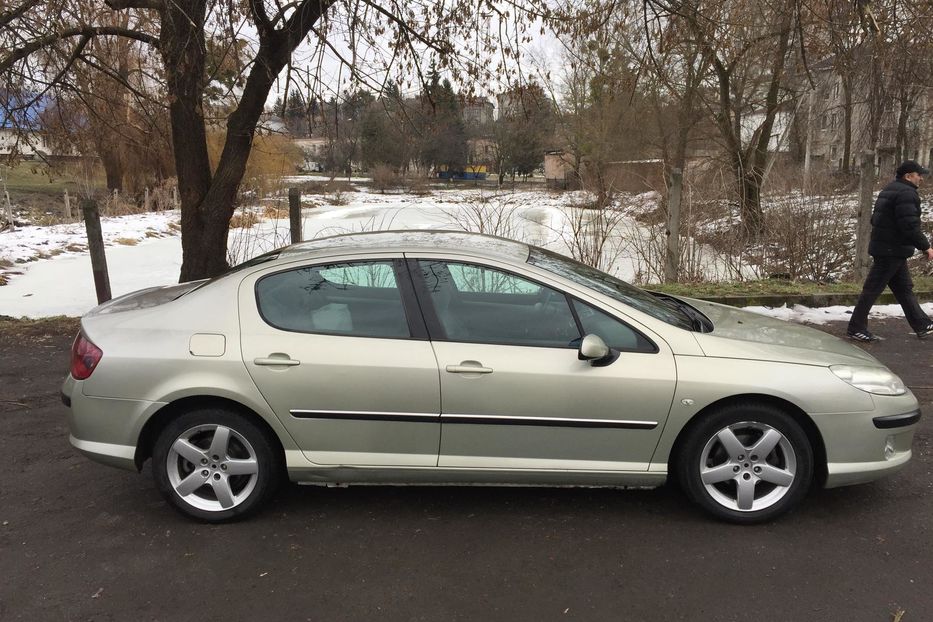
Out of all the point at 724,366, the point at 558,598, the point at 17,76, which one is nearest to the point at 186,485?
the point at 558,598

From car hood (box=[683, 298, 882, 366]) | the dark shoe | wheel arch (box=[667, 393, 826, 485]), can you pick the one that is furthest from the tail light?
the dark shoe

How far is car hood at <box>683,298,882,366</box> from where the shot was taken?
3266mm

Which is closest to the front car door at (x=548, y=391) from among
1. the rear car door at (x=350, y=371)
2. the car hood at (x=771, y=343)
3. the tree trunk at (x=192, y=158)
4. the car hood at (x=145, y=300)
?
the rear car door at (x=350, y=371)

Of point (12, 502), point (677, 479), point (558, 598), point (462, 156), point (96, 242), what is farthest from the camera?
point (462, 156)

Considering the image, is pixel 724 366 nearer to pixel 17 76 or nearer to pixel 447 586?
pixel 447 586

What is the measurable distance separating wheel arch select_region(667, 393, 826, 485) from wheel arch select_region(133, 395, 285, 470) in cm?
200

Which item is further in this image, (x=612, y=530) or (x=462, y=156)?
(x=462, y=156)

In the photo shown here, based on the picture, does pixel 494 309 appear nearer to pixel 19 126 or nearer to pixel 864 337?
pixel 864 337

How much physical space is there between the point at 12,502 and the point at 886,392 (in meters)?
4.64

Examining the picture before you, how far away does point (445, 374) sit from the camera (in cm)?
319

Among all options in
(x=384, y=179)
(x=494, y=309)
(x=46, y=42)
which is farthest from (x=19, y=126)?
(x=384, y=179)

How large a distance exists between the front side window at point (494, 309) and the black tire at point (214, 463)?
3.69ft

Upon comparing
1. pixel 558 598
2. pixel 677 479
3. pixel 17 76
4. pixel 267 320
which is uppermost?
pixel 17 76

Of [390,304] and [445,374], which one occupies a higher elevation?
[390,304]
